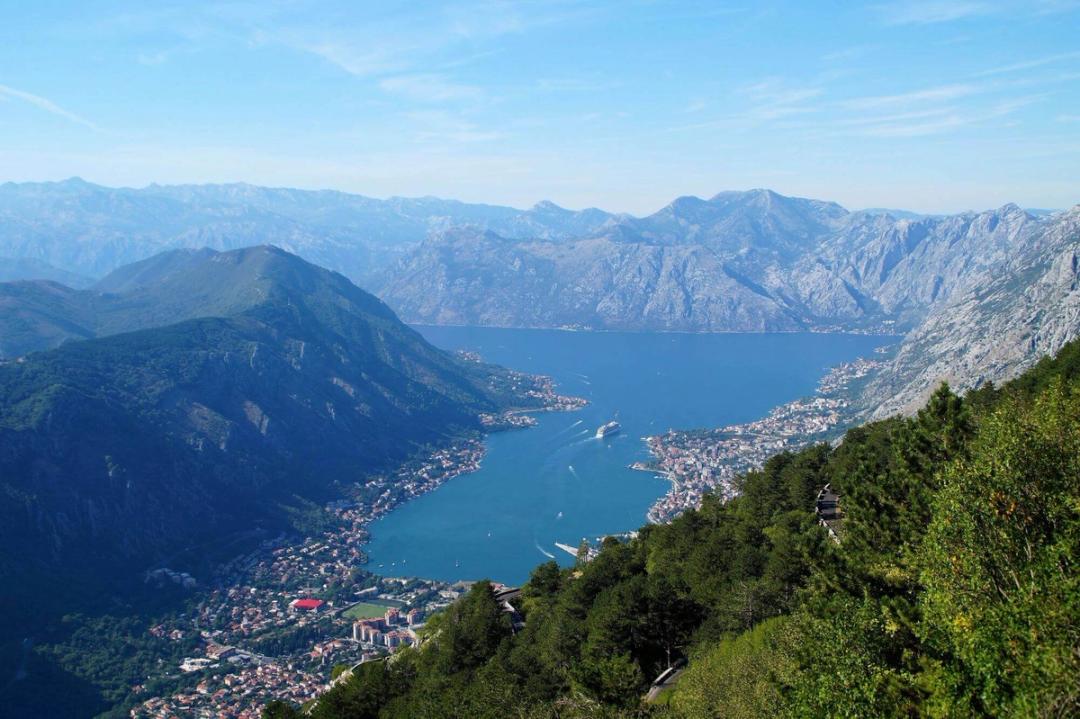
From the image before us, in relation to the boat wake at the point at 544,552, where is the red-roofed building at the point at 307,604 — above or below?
below

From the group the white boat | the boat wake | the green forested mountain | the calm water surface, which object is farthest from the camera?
the white boat

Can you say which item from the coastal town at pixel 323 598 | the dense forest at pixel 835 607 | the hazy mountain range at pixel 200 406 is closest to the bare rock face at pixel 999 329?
the coastal town at pixel 323 598

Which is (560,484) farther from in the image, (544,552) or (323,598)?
(323,598)

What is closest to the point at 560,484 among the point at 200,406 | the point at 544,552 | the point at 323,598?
the point at 544,552

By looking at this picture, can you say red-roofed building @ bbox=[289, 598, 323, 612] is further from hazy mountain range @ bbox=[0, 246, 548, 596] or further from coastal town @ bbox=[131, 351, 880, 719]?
hazy mountain range @ bbox=[0, 246, 548, 596]

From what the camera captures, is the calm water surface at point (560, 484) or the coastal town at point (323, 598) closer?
the coastal town at point (323, 598)

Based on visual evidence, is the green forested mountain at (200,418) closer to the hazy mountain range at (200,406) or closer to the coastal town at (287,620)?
the hazy mountain range at (200,406)

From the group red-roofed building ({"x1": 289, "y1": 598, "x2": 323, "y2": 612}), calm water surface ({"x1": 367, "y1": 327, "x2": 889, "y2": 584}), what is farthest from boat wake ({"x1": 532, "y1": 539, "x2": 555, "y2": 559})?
red-roofed building ({"x1": 289, "y1": 598, "x2": 323, "y2": 612})
